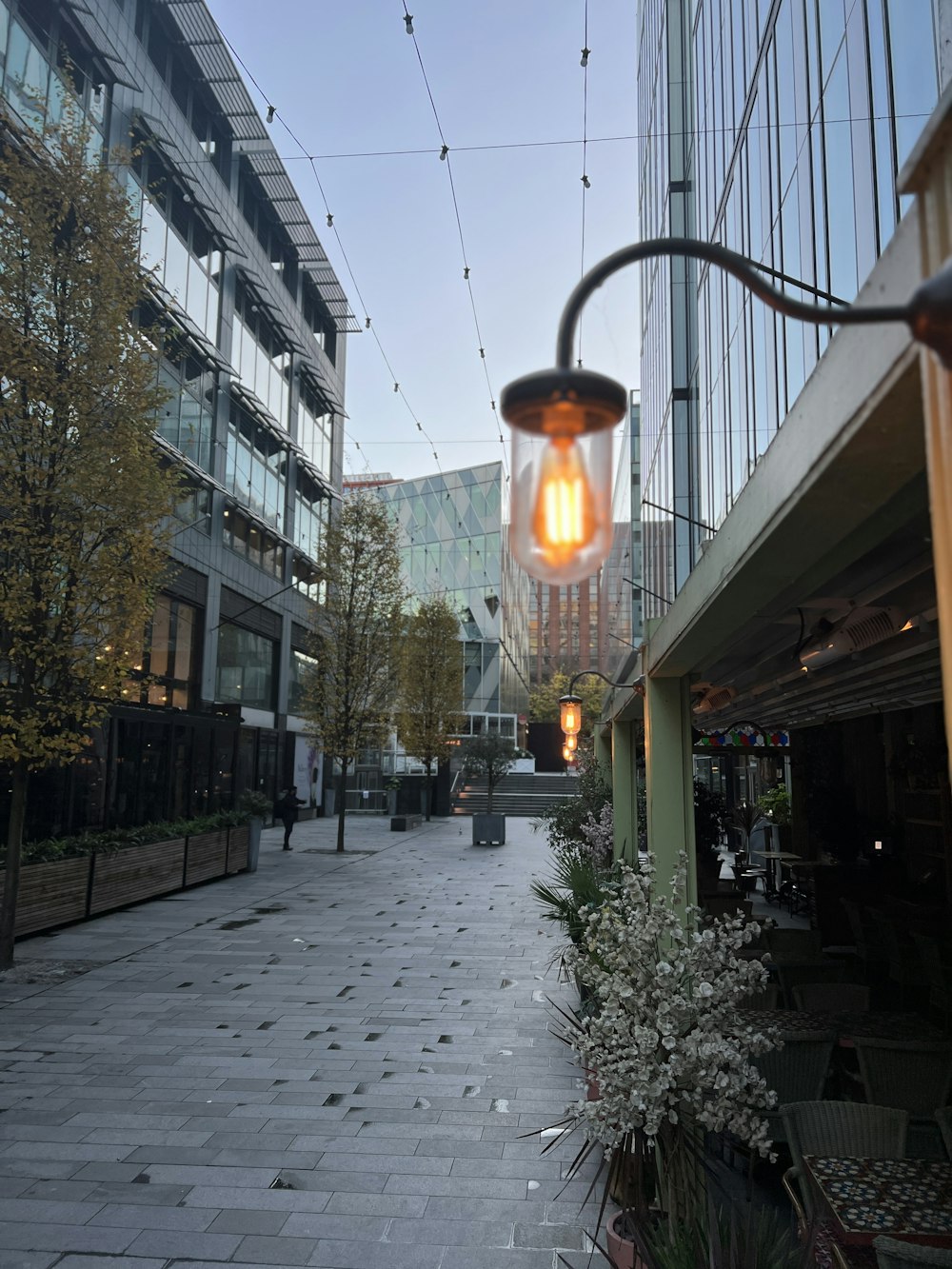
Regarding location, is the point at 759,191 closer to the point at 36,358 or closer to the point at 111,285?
the point at 111,285

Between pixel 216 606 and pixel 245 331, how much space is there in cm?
949

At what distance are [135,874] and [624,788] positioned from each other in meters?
7.69

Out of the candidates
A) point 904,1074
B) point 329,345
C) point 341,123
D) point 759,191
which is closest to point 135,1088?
point 904,1074

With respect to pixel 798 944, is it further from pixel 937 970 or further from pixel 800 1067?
pixel 800 1067

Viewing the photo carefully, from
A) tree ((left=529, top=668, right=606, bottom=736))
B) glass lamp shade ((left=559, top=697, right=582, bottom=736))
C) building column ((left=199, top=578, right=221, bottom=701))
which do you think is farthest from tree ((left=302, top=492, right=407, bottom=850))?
tree ((left=529, top=668, right=606, bottom=736))

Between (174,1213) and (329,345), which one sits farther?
(329,345)

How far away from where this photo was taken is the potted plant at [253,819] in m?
20.0

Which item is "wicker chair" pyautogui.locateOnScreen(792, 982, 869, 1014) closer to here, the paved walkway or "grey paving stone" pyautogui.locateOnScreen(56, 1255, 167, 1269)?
the paved walkway

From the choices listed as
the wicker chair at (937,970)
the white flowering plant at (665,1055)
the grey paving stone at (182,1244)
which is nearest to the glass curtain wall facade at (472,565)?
the wicker chair at (937,970)

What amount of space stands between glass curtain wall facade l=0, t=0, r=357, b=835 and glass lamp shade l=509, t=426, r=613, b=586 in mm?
10274

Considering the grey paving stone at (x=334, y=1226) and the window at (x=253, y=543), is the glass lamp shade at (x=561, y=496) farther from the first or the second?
the window at (x=253, y=543)

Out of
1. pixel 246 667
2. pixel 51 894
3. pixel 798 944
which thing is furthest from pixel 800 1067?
pixel 246 667

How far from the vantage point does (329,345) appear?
132ft

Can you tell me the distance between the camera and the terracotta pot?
393 centimetres
